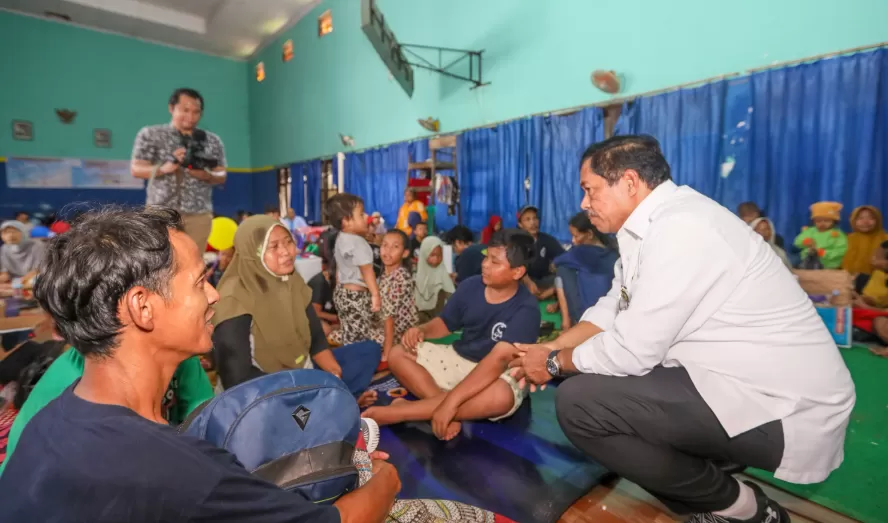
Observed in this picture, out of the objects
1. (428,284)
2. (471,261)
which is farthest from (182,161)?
(471,261)

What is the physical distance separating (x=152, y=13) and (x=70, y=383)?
13181mm

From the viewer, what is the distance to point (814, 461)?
145 cm

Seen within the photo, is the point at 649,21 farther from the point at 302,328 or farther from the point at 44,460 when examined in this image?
the point at 44,460

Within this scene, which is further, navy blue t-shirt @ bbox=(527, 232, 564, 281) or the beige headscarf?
navy blue t-shirt @ bbox=(527, 232, 564, 281)

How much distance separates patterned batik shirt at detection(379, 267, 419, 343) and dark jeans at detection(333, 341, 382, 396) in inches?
38.2

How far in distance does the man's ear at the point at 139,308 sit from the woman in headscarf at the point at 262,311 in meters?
1.18

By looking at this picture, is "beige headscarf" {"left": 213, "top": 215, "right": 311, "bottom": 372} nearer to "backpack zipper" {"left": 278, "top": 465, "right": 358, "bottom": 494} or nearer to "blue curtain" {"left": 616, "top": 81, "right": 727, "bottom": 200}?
"backpack zipper" {"left": 278, "top": 465, "right": 358, "bottom": 494}

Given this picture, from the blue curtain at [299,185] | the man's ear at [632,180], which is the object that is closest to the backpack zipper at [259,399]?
the man's ear at [632,180]

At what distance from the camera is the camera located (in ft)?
9.71

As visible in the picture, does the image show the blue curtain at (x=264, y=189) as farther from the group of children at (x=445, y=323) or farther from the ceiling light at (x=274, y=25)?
the group of children at (x=445, y=323)

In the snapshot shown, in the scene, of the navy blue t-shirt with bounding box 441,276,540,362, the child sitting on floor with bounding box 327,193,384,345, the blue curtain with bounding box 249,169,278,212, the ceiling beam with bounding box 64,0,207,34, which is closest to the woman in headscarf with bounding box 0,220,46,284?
the child sitting on floor with bounding box 327,193,384,345

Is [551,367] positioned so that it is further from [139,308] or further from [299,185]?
[299,185]

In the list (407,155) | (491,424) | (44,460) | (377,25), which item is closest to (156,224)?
(44,460)

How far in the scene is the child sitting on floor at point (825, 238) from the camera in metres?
4.03
